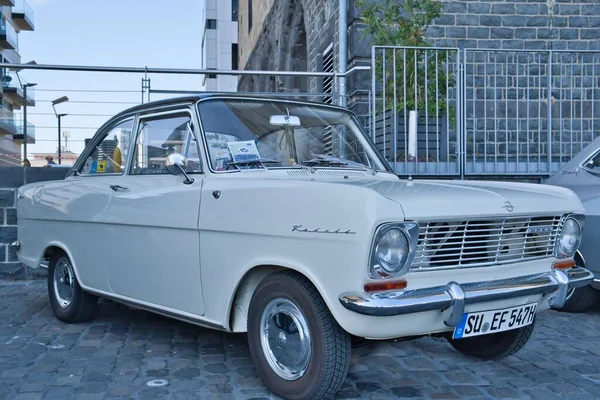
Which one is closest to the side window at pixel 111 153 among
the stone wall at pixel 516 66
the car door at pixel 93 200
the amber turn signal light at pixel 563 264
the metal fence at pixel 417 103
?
the car door at pixel 93 200

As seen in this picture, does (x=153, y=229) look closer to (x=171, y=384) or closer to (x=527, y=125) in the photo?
(x=171, y=384)

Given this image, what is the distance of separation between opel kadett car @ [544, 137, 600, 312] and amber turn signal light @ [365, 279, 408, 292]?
2927 mm

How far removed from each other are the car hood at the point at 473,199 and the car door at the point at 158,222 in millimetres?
1154

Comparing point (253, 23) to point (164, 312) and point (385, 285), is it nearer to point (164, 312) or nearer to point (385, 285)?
point (164, 312)

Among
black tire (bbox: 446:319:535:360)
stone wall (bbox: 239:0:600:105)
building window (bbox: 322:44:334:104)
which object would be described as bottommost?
black tire (bbox: 446:319:535:360)

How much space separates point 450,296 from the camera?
3172mm

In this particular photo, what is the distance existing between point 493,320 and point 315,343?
0.94m

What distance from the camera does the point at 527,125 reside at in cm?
862

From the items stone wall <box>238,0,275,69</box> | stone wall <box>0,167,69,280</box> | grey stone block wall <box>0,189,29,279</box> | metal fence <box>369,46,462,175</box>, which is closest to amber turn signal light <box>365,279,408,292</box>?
metal fence <box>369,46,462,175</box>

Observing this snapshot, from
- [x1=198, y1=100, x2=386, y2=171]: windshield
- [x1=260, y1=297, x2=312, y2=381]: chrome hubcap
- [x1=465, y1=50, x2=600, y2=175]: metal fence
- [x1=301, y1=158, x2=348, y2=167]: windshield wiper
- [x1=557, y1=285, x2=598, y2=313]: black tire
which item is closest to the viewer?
[x1=260, y1=297, x2=312, y2=381]: chrome hubcap

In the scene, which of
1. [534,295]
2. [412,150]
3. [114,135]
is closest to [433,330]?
[534,295]

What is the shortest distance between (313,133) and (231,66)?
4636 cm

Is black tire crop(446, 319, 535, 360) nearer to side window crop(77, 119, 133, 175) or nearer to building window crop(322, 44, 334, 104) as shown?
side window crop(77, 119, 133, 175)

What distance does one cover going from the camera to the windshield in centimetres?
418
